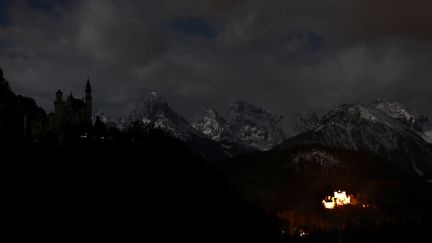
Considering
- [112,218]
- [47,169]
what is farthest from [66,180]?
[112,218]

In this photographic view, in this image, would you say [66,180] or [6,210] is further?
[66,180]

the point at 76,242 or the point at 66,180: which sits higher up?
the point at 66,180

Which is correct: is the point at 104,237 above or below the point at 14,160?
below

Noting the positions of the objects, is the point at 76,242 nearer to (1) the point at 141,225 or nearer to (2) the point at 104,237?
(2) the point at 104,237

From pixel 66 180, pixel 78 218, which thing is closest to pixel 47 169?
pixel 66 180

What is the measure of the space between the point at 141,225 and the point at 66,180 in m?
27.1

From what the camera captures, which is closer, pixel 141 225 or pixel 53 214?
pixel 53 214

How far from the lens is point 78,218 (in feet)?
618

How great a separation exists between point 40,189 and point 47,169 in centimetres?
818

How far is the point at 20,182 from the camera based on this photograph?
189 m

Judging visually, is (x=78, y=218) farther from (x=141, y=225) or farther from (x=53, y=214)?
(x=141, y=225)

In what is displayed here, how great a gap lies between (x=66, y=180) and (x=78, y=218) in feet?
47.8

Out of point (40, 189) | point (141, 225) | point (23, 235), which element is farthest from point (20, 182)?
point (141, 225)

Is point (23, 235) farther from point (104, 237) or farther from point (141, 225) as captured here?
point (141, 225)
